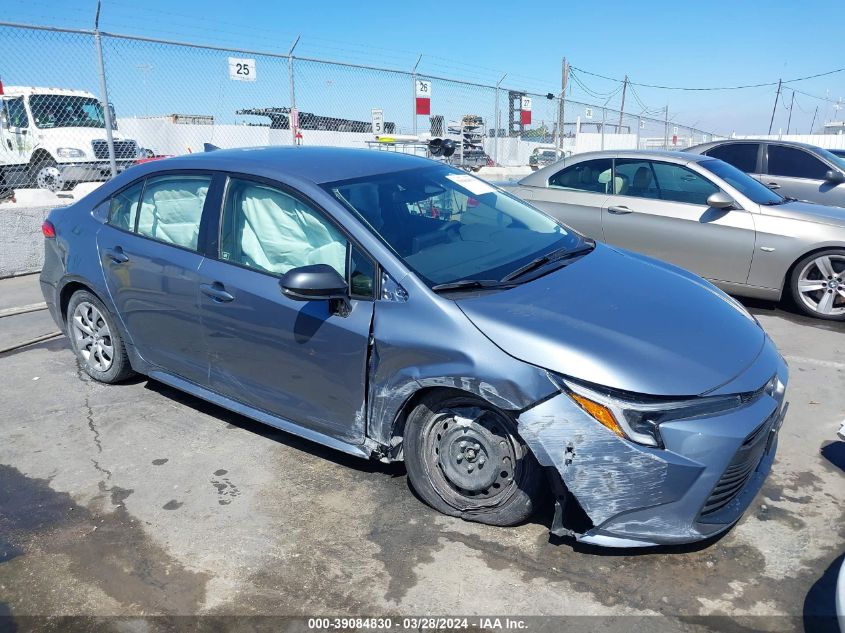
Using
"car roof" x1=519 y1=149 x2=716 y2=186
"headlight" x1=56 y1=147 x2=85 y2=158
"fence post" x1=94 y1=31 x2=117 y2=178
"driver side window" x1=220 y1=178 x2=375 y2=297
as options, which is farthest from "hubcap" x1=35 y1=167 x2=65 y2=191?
"driver side window" x1=220 y1=178 x2=375 y2=297

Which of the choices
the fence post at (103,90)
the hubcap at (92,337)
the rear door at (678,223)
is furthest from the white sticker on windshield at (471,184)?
the fence post at (103,90)

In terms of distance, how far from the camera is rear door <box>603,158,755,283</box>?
6.21 m

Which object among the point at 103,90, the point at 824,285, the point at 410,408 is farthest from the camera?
the point at 103,90

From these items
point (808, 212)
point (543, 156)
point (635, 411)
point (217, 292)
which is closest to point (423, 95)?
point (808, 212)

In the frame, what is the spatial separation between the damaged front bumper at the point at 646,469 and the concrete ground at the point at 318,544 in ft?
0.71

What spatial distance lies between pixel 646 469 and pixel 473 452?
733 mm

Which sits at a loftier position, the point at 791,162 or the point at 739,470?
the point at 791,162

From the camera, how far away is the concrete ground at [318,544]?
259 cm

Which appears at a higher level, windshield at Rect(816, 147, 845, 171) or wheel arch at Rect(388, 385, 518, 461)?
windshield at Rect(816, 147, 845, 171)

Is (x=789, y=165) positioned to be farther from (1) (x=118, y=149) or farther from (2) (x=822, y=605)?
(1) (x=118, y=149)

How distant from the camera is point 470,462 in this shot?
116 inches

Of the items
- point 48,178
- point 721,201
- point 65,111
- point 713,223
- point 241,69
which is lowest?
point 48,178

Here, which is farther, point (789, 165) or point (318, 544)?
point (789, 165)

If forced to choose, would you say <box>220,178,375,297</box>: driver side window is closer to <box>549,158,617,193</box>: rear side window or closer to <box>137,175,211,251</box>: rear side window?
<box>137,175,211,251</box>: rear side window
